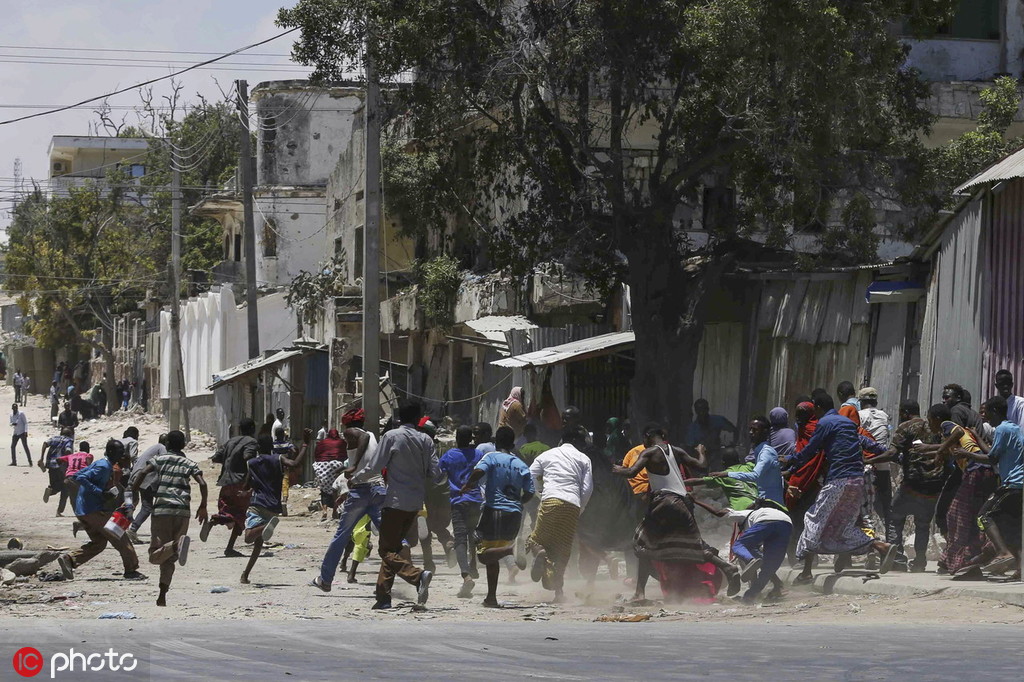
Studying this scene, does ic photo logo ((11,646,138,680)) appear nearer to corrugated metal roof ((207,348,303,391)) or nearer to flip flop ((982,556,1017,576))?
flip flop ((982,556,1017,576))

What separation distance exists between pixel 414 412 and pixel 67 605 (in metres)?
3.47

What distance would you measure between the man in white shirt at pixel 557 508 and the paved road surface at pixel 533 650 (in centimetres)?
157

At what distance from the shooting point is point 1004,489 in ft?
35.9

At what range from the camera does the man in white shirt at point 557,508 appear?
11.9 meters

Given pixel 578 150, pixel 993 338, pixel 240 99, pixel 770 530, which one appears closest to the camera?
pixel 770 530

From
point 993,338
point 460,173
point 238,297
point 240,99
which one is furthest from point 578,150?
point 238,297

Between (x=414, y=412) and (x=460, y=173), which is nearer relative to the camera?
(x=414, y=412)

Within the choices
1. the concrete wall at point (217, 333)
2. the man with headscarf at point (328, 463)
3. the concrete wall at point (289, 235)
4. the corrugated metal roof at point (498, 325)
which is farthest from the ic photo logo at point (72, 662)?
the concrete wall at point (289, 235)

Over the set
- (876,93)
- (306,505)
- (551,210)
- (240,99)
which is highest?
(240,99)

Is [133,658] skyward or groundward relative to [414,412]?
groundward

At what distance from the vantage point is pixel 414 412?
37.3ft

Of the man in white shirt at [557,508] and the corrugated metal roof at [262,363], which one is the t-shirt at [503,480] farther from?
the corrugated metal roof at [262,363]

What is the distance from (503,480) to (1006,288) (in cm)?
542

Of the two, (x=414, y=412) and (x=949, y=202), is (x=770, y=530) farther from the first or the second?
(x=949, y=202)
